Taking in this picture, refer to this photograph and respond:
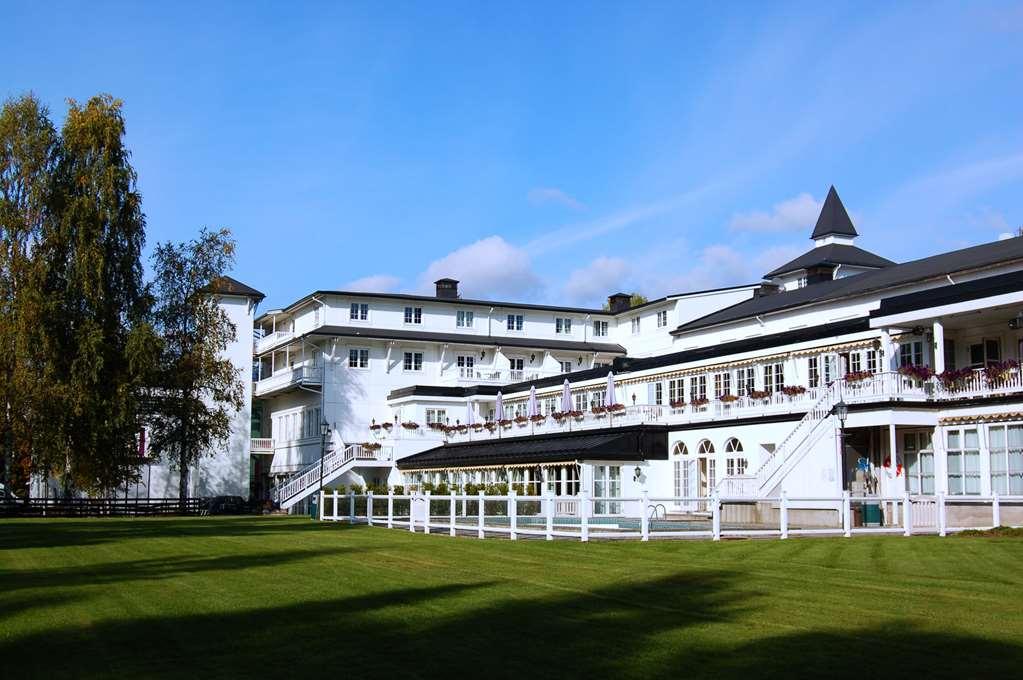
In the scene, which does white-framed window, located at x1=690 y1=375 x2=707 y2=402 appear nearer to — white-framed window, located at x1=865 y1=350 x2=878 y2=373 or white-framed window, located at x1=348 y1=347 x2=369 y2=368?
white-framed window, located at x1=865 y1=350 x2=878 y2=373

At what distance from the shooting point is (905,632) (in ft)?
32.9

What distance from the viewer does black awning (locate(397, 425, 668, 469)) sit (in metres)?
42.7

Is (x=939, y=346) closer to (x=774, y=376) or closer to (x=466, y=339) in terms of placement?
(x=774, y=376)

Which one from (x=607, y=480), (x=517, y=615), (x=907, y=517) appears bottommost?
(x=907, y=517)

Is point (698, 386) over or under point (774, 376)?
under

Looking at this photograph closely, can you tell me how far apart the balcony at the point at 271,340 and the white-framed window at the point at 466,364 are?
10.5 meters

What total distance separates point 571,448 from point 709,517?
828cm

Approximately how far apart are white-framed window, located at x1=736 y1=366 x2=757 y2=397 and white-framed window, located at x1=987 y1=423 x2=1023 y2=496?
34.0 feet

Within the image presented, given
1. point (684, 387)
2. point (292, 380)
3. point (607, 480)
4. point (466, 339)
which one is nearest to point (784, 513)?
point (607, 480)

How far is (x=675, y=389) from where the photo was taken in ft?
148

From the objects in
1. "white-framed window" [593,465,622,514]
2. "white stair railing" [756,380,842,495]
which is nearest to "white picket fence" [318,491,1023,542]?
"white stair railing" [756,380,842,495]

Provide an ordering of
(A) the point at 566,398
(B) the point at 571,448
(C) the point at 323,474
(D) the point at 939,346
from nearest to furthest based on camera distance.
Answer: (D) the point at 939,346 → (B) the point at 571,448 → (A) the point at 566,398 → (C) the point at 323,474

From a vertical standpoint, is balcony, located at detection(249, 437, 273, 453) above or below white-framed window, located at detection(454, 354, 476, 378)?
below

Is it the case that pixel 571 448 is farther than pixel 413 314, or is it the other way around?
pixel 413 314
